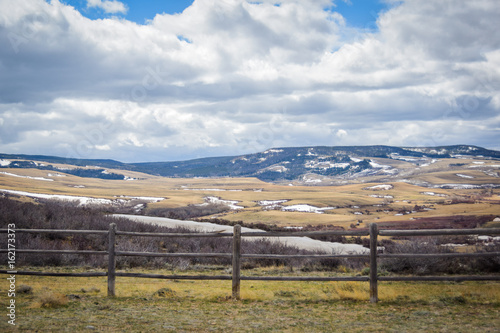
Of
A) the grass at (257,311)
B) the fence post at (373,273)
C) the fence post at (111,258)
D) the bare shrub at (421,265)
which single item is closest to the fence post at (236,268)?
the grass at (257,311)

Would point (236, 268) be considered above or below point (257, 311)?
above

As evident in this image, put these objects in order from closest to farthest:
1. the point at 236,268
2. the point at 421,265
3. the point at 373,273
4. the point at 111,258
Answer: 1. the point at 373,273
2. the point at 236,268
3. the point at 111,258
4. the point at 421,265

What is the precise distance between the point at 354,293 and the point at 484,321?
111 inches

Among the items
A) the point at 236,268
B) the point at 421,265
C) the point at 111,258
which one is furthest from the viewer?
the point at 421,265

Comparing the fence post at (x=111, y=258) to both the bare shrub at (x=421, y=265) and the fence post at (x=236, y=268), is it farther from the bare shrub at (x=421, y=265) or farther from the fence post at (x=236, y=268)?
the bare shrub at (x=421, y=265)

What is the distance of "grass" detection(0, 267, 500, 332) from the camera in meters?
7.29

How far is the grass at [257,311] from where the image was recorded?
7.29 meters

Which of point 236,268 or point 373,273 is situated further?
point 236,268

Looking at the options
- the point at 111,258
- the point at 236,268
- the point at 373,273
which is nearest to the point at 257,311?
the point at 236,268

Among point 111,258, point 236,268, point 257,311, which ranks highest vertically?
point 111,258

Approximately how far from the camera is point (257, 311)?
28.4 feet

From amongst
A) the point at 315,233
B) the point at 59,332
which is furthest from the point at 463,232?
the point at 59,332

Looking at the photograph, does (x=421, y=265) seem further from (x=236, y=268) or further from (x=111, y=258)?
(x=111, y=258)

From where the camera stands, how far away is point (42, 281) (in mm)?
12461
